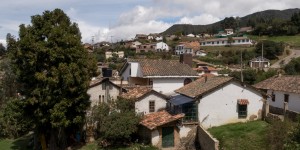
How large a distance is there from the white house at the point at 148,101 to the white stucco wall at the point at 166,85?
589 cm

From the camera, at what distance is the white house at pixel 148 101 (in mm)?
33594

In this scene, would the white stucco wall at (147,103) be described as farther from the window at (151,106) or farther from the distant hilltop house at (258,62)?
the distant hilltop house at (258,62)

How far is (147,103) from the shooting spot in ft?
111

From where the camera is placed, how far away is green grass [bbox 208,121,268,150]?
2369 centimetres

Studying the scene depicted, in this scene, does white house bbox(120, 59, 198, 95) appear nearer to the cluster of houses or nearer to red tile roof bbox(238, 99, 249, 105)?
the cluster of houses

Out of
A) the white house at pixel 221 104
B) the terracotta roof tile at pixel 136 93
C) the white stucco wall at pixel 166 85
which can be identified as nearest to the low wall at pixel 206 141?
the white house at pixel 221 104

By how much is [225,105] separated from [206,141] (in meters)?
5.78

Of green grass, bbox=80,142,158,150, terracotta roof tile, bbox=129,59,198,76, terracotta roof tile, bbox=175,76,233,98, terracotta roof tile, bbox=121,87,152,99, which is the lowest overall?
green grass, bbox=80,142,158,150

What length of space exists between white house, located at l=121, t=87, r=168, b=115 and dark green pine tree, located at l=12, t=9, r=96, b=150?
15.1 feet

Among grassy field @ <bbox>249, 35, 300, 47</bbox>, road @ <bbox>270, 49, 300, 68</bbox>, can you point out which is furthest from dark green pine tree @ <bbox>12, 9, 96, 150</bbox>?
grassy field @ <bbox>249, 35, 300, 47</bbox>

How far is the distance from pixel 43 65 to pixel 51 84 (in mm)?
2168

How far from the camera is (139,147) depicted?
29.5 meters

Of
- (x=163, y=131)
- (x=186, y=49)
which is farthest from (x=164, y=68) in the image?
(x=186, y=49)

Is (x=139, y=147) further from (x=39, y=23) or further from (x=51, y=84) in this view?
(x=39, y=23)
